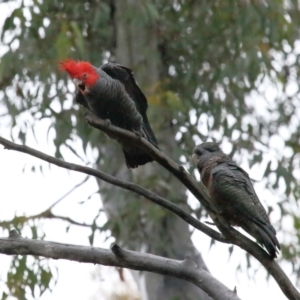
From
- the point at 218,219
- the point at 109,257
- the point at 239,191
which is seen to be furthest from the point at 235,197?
the point at 109,257

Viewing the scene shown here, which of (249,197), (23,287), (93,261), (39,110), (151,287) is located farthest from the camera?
(39,110)

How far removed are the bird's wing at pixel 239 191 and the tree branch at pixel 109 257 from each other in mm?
424

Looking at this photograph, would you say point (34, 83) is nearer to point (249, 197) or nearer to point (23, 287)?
point (23, 287)

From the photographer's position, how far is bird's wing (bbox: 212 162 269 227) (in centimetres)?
345

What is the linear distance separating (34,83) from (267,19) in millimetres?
2177

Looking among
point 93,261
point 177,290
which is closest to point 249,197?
point 93,261

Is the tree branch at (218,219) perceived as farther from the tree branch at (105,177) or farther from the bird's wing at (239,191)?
the bird's wing at (239,191)

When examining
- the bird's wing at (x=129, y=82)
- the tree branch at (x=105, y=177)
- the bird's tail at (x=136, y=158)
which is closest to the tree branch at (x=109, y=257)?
the tree branch at (x=105, y=177)

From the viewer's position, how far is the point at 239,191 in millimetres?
Answer: 3521

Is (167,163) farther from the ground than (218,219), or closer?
farther from the ground

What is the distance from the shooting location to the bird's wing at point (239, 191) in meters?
3.45

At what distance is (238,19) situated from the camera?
6.62m

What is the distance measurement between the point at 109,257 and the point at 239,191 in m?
0.76

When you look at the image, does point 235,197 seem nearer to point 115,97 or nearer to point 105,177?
point 105,177
